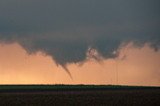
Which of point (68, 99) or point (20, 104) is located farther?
point (68, 99)

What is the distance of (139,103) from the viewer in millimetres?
80250

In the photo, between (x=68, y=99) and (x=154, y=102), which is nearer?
(x=154, y=102)

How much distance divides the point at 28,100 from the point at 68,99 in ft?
19.5

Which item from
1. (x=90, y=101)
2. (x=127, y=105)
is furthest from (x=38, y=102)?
(x=127, y=105)

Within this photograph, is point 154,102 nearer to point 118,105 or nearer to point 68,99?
point 118,105

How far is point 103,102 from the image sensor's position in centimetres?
8156

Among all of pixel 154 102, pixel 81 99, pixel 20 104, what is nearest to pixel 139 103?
pixel 154 102

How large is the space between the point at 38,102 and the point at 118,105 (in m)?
11.6

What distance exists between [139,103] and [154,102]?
261 centimetres

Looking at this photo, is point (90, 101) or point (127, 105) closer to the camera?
point (127, 105)

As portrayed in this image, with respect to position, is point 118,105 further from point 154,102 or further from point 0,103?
point 0,103

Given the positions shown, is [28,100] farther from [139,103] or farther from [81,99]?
[139,103]

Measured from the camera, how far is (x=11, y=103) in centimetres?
8019

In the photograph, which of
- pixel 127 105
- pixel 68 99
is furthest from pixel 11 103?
pixel 127 105
